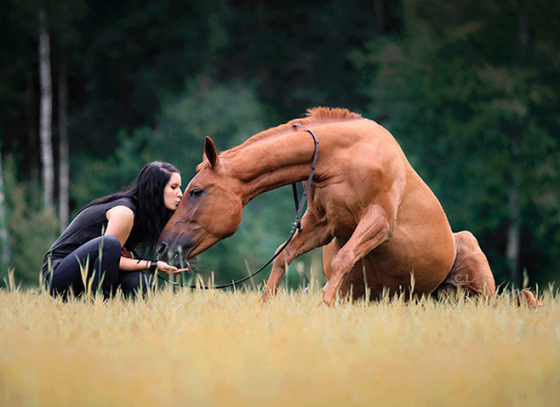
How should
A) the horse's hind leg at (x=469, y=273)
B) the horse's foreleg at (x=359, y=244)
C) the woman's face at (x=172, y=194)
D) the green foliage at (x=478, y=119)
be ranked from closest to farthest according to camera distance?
the horse's foreleg at (x=359, y=244), the woman's face at (x=172, y=194), the horse's hind leg at (x=469, y=273), the green foliage at (x=478, y=119)

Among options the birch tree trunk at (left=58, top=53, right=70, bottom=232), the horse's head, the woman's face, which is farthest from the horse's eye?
the birch tree trunk at (left=58, top=53, right=70, bottom=232)

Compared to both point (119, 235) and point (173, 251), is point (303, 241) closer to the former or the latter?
point (173, 251)

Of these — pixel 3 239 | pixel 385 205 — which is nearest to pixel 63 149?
pixel 3 239

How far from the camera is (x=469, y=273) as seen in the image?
14.6 ft

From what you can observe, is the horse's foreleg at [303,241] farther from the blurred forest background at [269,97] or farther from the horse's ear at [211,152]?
the blurred forest background at [269,97]

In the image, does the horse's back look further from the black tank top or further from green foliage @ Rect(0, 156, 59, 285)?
green foliage @ Rect(0, 156, 59, 285)

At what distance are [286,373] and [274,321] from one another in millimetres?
874

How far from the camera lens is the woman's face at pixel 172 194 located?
12.8 feet

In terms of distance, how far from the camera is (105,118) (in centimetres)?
1808

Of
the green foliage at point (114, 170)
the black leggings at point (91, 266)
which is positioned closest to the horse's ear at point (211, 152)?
the black leggings at point (91, 266)

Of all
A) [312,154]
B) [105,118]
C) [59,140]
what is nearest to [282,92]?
[105,118]

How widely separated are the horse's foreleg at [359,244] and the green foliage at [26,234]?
39.9 ft

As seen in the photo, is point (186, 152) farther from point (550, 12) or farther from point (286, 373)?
point (286, 373)

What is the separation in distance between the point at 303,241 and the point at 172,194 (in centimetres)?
110
